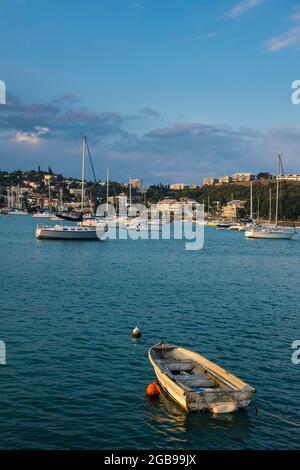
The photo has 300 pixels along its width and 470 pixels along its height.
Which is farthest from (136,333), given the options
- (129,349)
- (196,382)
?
(196,382)

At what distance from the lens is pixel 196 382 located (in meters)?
22.2

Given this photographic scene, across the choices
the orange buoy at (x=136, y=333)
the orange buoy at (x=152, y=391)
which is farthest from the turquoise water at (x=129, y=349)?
the orange buoy at (x=136, y=333)

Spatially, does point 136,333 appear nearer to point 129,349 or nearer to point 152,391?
point 129,349

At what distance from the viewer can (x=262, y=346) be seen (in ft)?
96.5

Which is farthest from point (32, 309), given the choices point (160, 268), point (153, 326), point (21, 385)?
point (160, 268)

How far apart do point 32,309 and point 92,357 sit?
1182 centimetres

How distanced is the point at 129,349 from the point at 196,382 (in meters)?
6.75

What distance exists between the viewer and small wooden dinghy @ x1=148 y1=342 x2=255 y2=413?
66.2ft

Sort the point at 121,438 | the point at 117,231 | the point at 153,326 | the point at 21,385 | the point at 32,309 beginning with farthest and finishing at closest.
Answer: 1. the point at 117,231
2. the point at 32,309
3. the point at 153,326
4. the point at 21,385
5. the point at 121,438

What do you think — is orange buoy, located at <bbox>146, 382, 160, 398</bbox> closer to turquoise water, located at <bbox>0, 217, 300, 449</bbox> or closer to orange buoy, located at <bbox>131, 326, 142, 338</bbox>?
turquoise water, located at <bbox>0, 217, 300, 449</bbox>

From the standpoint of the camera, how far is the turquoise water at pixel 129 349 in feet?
61.5

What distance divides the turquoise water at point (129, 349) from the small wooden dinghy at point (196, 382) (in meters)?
0.50

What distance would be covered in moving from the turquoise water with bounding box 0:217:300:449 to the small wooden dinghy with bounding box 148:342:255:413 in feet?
1.65
